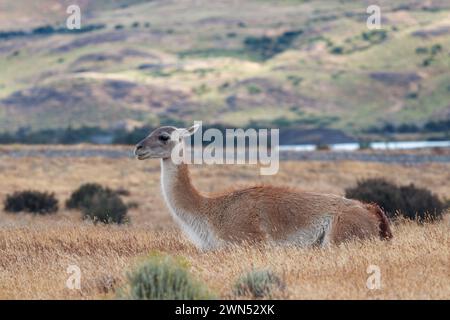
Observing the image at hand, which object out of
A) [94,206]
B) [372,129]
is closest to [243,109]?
[372,129]

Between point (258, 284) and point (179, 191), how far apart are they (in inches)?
143

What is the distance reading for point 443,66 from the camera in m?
110

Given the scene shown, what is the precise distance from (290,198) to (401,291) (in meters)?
3.58

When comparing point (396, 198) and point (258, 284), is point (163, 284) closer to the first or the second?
point (258, 284)

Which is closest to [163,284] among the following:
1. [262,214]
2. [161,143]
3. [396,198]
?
[262,214]

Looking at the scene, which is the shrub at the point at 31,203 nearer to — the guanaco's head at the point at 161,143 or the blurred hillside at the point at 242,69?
the guanaco's head at the point at 161,143

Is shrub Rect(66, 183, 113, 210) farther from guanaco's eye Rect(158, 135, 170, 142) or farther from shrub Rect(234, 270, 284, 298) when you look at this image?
shrub Rect(234, 270, 284, 298)

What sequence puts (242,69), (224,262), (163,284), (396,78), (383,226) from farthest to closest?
(242,69), (396,78), (383,226), (224,262), (163,284)

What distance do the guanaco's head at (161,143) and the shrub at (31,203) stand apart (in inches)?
653

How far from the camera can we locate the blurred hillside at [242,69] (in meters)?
105

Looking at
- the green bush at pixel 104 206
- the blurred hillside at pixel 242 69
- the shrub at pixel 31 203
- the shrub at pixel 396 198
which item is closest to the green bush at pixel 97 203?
the green bush at pixel 104 206

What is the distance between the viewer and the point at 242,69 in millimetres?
125938

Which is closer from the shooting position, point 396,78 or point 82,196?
point 82,196
